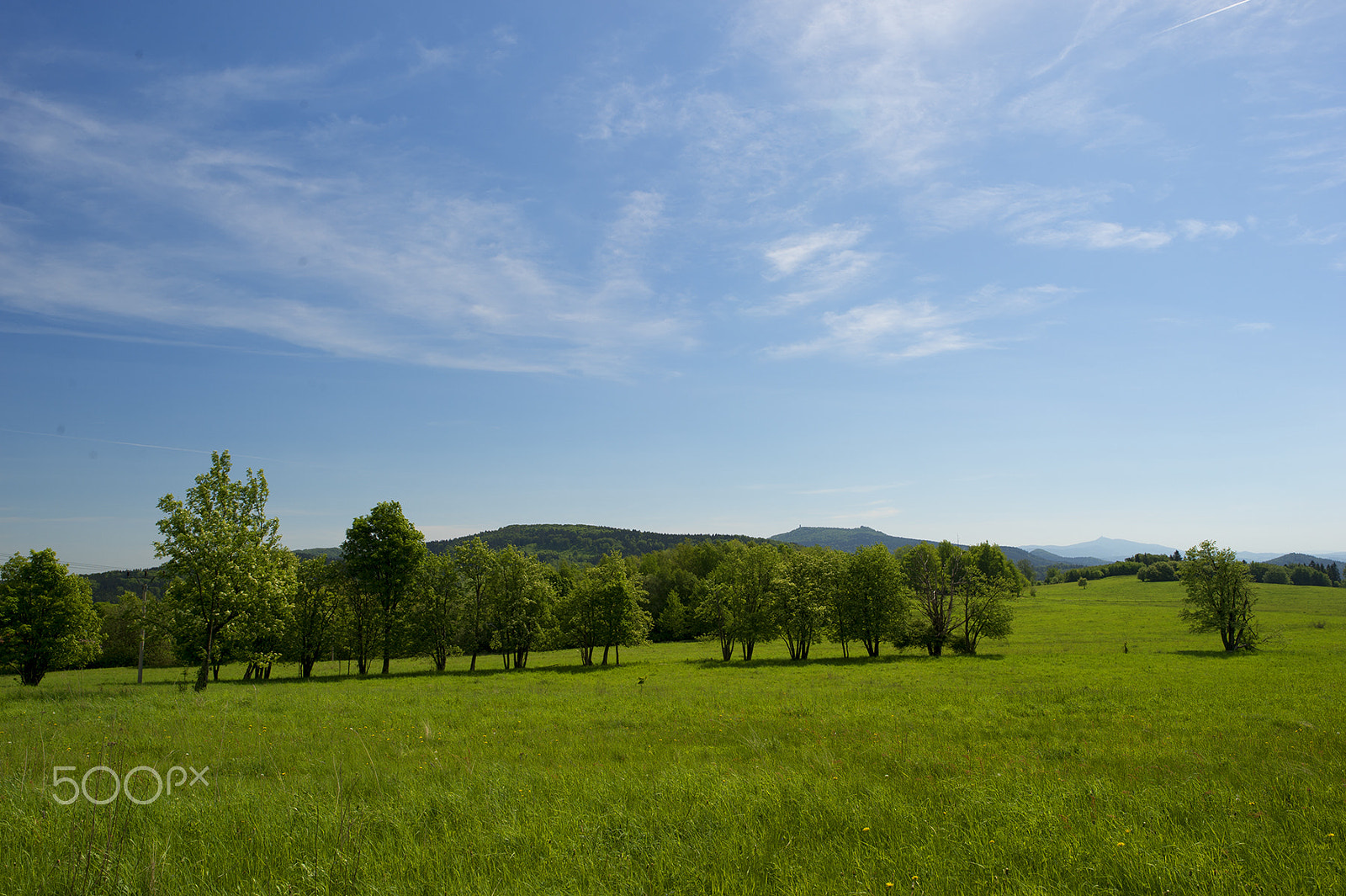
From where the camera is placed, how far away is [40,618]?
120 feet

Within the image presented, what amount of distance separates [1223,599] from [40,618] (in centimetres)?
8483

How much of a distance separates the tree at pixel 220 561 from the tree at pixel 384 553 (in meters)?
13.1

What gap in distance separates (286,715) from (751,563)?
40.1 m

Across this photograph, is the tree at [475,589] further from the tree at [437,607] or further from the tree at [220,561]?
the tree at [220,561]

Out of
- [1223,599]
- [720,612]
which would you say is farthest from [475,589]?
[1223,599]

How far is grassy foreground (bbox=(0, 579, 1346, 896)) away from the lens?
5266 millimetres

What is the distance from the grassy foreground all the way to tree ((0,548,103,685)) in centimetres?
2345

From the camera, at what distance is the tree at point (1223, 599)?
152ft

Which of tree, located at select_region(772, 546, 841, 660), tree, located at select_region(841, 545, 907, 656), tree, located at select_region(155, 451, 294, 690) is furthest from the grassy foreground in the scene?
tree, located at select_region(841, 545, 907, 656)
